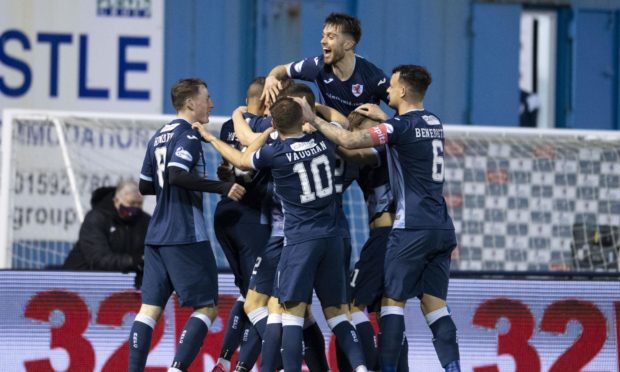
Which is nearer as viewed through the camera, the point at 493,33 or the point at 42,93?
the point at 42,93

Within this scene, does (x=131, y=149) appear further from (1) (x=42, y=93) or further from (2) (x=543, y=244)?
(2) (x=543, y=244)

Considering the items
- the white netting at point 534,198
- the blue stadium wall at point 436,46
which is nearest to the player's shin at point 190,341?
the white netting at point 534,198

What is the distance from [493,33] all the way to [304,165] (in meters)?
6.88

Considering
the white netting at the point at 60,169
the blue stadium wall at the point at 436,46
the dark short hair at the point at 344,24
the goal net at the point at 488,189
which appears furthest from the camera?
the blue stadium wall at the point at 436,46

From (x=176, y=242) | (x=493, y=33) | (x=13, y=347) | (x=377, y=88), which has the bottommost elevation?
(x=13, y=347)

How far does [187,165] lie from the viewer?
9195mm

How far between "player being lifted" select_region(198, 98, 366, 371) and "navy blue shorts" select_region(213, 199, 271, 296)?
1.80 ft

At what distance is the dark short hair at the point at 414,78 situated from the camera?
9070 millimetres

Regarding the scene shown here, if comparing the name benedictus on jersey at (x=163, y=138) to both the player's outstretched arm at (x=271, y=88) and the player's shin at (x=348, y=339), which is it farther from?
the player's shin at (x=348, y=339)

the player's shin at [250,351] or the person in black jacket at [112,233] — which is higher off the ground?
the person in black jacket at [112,233]

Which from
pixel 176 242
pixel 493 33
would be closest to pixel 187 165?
pixel 176 242

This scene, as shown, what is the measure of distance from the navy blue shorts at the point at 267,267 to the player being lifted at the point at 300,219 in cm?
31

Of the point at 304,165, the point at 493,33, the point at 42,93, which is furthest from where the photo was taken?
the point at 493,33

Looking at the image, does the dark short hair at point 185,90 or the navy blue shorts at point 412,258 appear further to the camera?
the dark short hair at point 185,90
